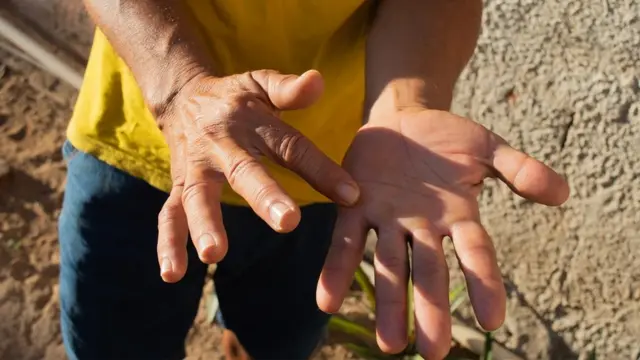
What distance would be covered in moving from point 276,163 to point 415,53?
0.21 m

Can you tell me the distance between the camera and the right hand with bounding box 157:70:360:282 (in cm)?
58

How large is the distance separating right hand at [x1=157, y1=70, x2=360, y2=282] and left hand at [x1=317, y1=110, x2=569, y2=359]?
0.04 metres

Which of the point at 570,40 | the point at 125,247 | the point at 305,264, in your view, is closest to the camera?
the point at 125,247

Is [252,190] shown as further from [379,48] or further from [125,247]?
[125,247]

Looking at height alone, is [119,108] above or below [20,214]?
above

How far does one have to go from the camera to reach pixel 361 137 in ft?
2.35

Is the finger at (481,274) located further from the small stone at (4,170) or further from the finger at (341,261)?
the small stone at (4,170)

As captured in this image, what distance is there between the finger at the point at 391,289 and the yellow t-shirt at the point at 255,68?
151 mm

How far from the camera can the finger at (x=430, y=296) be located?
0.60 m

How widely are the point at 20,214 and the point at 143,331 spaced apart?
25.9 inches

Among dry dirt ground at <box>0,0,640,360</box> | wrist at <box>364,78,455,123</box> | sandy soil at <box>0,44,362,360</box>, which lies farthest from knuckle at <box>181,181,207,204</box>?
sandy soil at <box>0,44,362,360</box>

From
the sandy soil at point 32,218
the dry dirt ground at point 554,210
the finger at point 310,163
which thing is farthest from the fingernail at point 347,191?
the sandy soil at point 32,218

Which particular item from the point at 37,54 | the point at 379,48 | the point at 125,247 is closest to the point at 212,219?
the point at 379,48

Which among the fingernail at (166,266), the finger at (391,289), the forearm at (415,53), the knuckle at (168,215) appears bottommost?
the finger at (391,289)
